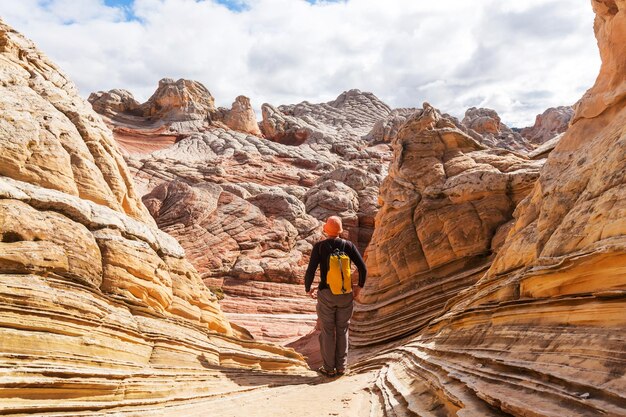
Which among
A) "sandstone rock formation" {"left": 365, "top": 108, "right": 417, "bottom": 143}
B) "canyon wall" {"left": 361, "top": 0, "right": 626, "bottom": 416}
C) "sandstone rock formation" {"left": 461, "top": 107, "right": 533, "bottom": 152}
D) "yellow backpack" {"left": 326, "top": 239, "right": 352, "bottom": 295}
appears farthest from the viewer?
"sandstone rock formation" {"left": 365, "top": 108, "right": 417, "bottom": 143}

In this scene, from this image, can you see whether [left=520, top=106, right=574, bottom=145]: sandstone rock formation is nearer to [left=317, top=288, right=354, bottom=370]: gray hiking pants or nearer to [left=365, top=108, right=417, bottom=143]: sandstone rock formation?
[left=365, top=108, right=417, bottom=143]: sandstone rock formation

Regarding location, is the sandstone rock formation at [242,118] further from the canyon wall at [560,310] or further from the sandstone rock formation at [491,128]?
the canyon wall at [560,310]

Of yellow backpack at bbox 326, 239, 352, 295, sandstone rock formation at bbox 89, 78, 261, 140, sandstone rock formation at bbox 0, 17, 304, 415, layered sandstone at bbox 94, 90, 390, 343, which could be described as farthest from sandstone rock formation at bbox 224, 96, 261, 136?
yellow backpack at bbox 326, 239, 352, 295

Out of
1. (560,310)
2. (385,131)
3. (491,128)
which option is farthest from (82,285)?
(491,128)

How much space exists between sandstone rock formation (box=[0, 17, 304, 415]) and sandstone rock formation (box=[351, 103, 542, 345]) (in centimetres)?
467

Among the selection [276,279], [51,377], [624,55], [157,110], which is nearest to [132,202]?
[51,377]

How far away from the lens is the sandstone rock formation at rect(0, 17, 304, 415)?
185 inches

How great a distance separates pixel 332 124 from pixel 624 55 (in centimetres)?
7554

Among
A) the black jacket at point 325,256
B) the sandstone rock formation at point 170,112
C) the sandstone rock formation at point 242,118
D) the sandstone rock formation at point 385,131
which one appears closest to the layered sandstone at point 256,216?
the sandstone rock formation at point 170,112

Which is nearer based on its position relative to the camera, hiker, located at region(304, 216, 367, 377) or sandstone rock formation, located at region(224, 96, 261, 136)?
hiker, located at region(304, 216, 367, 377)

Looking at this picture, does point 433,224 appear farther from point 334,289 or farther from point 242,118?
point 242,118

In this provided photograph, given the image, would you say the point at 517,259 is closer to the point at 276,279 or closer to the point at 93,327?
the point at 93,327

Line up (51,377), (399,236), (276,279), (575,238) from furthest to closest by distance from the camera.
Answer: (276,279)
(399,236)
(575,238)
(51,377)

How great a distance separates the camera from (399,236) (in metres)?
15.5
